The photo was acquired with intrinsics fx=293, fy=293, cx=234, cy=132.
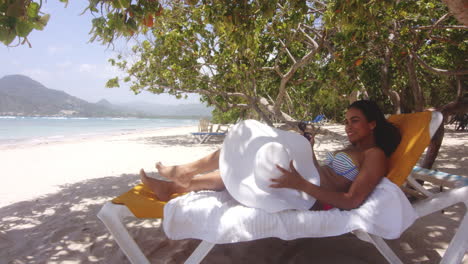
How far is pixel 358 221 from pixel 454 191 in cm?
67

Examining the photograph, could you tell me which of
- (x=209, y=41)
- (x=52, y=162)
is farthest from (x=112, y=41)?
(x=52, y=162)

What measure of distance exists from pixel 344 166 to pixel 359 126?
0.32 meters

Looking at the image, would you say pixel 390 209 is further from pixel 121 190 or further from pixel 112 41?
pixel 121 190

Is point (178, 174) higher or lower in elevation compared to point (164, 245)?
higher

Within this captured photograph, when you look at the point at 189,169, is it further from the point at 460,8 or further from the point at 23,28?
the point at 460,8

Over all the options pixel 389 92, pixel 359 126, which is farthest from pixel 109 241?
pixel 389 92

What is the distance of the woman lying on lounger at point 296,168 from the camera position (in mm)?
1766

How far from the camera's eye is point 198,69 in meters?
7.75

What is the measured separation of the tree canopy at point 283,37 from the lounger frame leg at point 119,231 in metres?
1.11

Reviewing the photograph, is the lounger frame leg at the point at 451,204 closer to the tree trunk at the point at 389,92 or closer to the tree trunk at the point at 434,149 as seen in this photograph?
the tree trunk at the point at 434,149

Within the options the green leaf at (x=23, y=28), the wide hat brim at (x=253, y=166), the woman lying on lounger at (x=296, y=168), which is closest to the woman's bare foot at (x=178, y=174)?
the woman lying on lounger at (x=296, y=168)

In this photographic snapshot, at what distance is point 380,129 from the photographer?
2133 mm

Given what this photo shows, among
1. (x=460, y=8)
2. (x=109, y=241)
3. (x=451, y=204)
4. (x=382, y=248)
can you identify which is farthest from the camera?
(x=109, y=241)

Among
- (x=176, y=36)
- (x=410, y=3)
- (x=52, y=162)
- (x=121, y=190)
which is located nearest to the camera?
(x=410, y=3)
